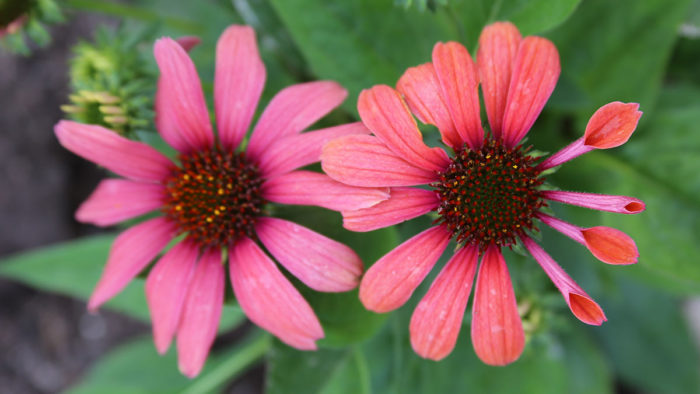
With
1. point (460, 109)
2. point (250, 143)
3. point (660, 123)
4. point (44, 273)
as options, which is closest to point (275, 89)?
point (250, 143)

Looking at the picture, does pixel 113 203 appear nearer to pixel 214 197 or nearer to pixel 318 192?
pixel 214 197

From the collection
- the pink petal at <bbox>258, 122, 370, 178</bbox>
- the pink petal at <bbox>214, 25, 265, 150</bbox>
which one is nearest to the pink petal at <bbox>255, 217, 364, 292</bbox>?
the pink petal at <bbox>258, 122, 370, 178</bbox>

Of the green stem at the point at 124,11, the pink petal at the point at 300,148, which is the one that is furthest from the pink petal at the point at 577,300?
the green stem at the point at 124,11

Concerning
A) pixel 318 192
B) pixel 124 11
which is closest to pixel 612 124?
pixel 318 192

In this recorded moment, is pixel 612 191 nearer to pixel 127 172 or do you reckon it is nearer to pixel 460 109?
pixel 460 109

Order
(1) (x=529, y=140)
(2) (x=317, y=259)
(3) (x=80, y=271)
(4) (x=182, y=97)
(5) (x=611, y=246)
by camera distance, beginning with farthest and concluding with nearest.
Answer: (3) (x=80, y=271)
(1) (x=529, y=140)
(4) (x=182, y=97)
(2) (x=317, y=259)
(5) (x=611, y=246)

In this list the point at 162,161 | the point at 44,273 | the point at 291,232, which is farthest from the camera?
the point at 44,273

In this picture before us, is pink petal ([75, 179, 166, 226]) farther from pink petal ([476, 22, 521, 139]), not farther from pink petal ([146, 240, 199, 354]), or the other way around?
pink petal ([476, 22, 521, 139])

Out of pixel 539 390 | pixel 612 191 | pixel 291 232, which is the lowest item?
pixel 539 390
